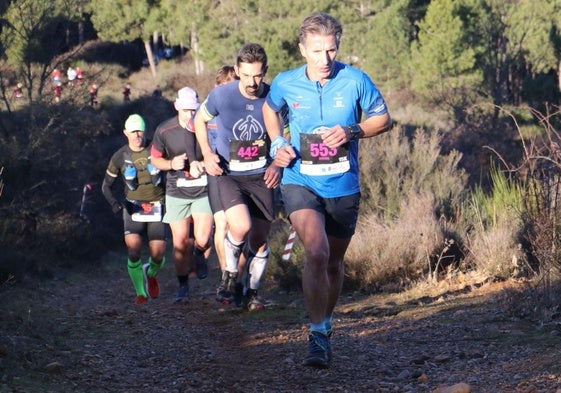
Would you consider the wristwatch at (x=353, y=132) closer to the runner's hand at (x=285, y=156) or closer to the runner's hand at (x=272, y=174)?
the runner's hand at (x=285, y=156)

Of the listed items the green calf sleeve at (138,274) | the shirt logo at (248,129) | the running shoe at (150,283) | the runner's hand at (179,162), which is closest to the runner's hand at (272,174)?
the shirt logo at (248,129)

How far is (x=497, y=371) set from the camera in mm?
5930

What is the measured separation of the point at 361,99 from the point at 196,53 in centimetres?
4607

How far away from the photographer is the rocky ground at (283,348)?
5895 millimetres

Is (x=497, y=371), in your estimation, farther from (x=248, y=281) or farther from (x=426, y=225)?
(x=426, y=225)

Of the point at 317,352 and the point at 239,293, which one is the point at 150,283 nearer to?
the point at 239,293

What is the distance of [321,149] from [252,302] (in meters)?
3.47

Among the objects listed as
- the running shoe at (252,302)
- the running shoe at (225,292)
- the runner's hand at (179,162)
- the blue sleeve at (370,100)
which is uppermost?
the blue sleeve at (370,100)

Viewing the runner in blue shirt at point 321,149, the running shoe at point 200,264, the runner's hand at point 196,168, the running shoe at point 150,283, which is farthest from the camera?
the running shoe at point 200,264

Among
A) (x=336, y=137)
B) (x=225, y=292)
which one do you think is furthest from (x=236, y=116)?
(x=336, y=137)

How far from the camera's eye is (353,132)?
6.33m

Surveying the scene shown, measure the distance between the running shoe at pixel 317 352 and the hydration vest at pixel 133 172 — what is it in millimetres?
4442

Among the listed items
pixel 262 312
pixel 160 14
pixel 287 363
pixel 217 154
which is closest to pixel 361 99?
pixel 287 363

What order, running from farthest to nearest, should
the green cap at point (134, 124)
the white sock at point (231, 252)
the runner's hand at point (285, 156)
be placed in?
1. the green cap at point (134, 124)
2. the white sock at point (231, 252)
3. the runner's hand at point (285, 156)
